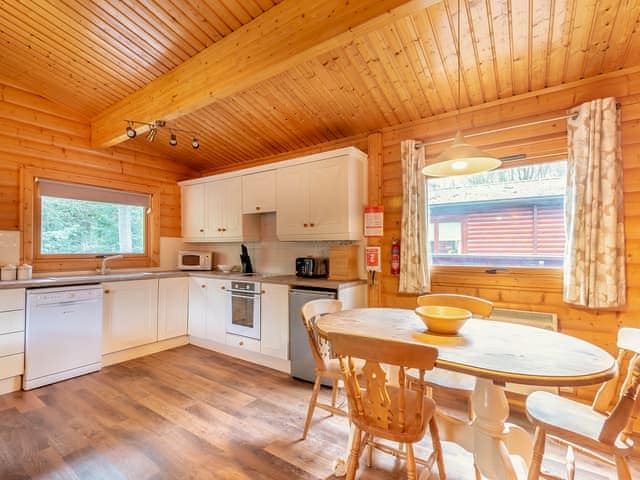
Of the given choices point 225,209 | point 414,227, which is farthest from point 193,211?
point 414,227

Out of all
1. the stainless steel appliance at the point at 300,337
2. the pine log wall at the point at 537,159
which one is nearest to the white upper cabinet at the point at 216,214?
the stainless steel appliance at the point at 300,337

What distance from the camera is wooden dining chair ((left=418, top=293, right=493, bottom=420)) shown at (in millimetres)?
1901

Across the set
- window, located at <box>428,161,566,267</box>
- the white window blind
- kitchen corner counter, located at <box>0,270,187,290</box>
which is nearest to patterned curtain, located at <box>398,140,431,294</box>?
window, located at <box>428,161,566,267</box>

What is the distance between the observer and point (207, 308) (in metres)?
3.82

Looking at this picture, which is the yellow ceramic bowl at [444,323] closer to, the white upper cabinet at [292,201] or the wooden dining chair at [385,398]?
the wooden dining chair at [385,398]

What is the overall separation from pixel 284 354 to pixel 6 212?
3.22m

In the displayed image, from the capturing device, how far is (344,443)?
6.73ft

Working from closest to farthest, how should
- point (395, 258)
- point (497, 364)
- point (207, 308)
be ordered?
point (497, 364)
point (395, 258)
point (207, 308)

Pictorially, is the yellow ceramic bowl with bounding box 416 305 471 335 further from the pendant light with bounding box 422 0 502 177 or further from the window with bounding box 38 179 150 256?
the window with bounding box 38 179 150 256

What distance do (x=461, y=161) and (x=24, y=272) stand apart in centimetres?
406

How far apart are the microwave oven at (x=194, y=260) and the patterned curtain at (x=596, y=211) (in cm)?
403

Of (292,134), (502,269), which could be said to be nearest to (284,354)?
(502,269)

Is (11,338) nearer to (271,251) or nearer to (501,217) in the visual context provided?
(271,251)

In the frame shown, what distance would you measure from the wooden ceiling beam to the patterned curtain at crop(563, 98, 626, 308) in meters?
1.54
